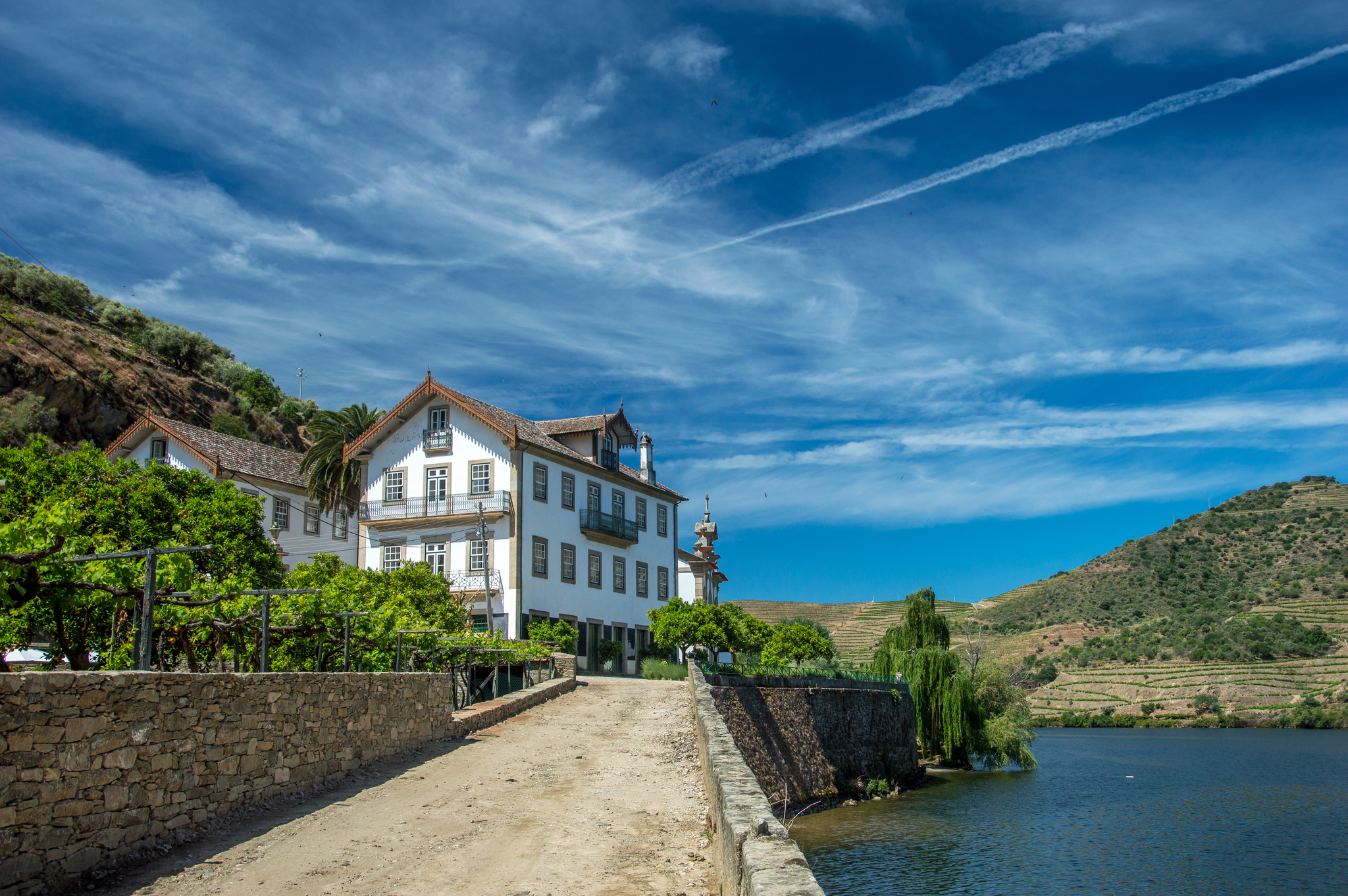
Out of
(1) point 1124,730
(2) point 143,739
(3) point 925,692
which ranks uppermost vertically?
(2) point 143,739

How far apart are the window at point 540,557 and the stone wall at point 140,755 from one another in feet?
78.7

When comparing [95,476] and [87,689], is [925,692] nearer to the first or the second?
[95,476]

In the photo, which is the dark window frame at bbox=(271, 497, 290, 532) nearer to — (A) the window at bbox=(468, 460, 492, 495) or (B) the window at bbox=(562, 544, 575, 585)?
(A) the window at bbox=(468, 460, 492, 495)

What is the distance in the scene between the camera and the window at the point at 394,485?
39.1 metres

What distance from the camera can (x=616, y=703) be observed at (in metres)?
24.3

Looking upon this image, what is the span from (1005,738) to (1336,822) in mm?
12083

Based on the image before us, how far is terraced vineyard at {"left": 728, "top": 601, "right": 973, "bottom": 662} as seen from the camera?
116m

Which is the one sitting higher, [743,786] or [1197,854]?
[743,786]

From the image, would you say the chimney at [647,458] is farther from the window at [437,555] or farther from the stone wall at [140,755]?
the stone wall at [140,755]

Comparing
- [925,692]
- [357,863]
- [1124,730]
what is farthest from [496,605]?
[1124,730]

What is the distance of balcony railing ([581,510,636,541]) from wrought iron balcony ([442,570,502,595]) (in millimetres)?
4995

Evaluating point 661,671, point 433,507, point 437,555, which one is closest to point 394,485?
point 433,507

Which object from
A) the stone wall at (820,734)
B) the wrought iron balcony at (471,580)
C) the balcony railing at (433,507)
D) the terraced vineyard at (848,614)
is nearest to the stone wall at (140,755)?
the stone wall at (820,734)

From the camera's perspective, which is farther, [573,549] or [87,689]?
[573,549]
